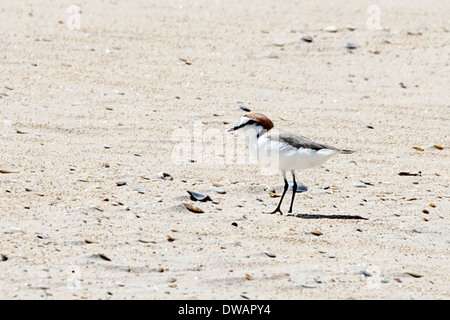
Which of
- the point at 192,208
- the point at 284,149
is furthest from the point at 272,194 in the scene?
the point at 192,208

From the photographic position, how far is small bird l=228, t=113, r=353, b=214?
6.86 metres

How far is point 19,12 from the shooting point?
37.2 ft

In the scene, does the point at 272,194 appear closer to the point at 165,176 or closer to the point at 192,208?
the point at 165,176

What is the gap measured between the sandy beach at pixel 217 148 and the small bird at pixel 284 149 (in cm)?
41

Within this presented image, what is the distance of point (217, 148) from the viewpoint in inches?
333

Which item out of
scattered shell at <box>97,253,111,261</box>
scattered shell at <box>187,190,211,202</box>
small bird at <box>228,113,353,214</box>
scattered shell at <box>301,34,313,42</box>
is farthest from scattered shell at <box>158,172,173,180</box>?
scattered shell at <box>301,34,313,42</box>

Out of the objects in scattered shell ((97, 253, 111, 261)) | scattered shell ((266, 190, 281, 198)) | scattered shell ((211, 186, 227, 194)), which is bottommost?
scattered shell ((266, 190, 281, 198))

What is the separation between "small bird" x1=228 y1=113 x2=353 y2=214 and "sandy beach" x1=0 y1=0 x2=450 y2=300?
0.41 m

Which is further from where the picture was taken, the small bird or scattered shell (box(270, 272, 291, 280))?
the small bird

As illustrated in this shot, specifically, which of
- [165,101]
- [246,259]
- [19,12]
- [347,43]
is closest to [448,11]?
[347,43]

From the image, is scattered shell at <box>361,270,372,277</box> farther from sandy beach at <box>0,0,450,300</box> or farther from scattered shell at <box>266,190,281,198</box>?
scattered shell at <box>266,190,281,198</box>

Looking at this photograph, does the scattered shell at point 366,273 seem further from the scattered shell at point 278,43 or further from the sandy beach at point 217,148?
the scattered shell at point 278,43

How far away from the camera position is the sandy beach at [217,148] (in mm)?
5461

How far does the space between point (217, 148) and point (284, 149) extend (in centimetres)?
170
